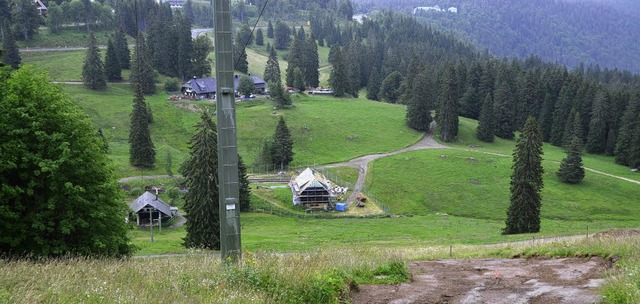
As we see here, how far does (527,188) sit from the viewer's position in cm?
5381

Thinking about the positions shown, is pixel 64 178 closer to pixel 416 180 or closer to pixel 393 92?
pixel 416 180

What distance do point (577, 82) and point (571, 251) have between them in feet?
424

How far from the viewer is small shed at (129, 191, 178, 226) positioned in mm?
63719

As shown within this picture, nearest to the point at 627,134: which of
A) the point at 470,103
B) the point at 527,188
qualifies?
the point at 470,103

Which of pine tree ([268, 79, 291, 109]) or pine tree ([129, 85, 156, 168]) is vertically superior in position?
pine tree ([268, 79, 291, 109])

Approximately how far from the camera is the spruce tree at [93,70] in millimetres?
111438

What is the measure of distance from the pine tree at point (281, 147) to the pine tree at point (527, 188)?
4341cm

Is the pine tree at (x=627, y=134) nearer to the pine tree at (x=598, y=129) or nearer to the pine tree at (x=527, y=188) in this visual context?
the pine tree at (x=598, y=129)

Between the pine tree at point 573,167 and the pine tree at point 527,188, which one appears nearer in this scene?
the pine tree at point 527,188

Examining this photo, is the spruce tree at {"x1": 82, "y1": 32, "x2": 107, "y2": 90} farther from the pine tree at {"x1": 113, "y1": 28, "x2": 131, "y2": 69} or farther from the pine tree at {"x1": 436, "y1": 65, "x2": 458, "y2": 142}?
the pine tree at {"x1": 436, "y1": 65, "x2": 458, "y2": 142}

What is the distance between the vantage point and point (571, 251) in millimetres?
17969

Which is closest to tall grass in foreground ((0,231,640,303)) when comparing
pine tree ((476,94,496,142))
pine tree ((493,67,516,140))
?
pine tree ((476,94,496,142))

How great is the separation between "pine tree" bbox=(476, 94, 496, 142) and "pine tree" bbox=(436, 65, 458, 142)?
663cm

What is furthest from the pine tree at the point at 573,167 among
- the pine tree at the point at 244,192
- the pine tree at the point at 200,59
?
the pine tree at the point at 200,59
